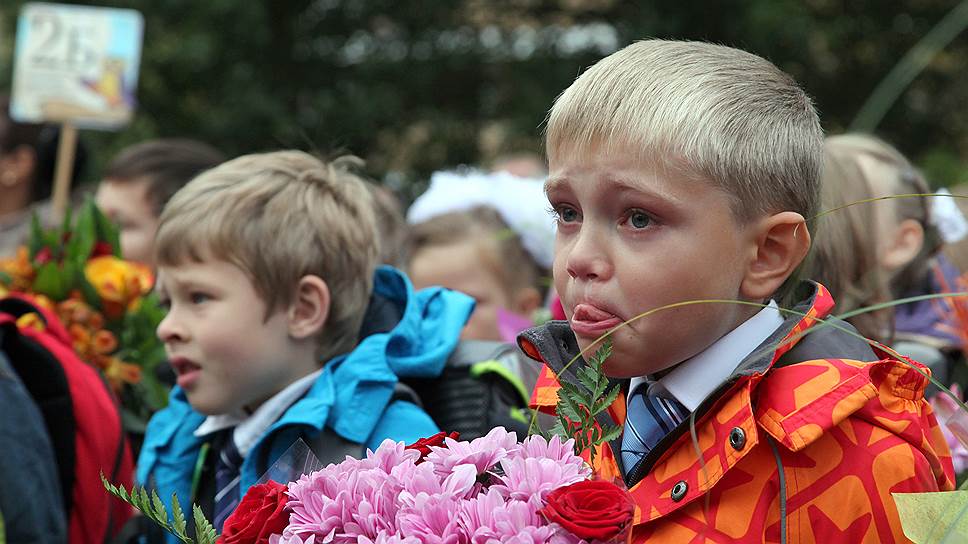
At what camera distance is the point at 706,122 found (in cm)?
177

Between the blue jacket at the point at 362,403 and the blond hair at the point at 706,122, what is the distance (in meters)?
1.13

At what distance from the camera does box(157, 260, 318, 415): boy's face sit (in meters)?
→ 2.92

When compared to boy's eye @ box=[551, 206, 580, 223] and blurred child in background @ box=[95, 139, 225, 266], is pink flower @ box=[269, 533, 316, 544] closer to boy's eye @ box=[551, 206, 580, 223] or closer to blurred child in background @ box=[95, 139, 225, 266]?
boy's eye @ box=[551, 206, 580, 223]

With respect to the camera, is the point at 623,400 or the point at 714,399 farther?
the point at 623,400

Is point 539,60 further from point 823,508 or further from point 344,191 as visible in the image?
point 823,508

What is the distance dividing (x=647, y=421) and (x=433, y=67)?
38.9 feet

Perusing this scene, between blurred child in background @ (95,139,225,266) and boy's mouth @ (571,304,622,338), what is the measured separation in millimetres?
3723

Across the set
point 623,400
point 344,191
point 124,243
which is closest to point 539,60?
point 124,243

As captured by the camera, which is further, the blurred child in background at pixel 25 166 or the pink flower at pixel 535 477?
the blurred child in background at pixel 25 166

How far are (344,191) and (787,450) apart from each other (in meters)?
1.76

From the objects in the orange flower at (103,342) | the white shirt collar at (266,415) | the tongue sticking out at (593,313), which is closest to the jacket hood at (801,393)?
the tongue sticking out at (593,313)

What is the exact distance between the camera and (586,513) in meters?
1.43

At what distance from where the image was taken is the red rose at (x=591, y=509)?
1421 millimetres

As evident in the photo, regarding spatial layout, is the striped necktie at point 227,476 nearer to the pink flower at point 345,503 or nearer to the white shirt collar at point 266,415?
the white shirt collar at point 266,415
